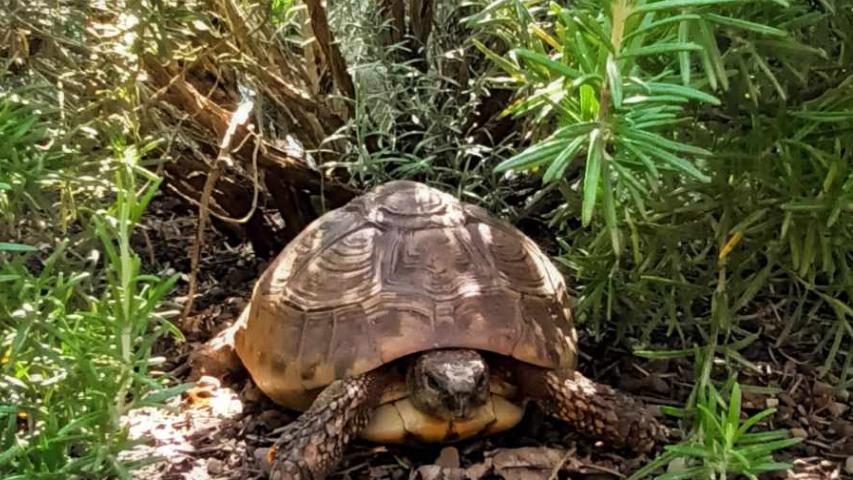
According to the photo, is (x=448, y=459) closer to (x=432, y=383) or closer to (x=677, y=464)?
(x=432, y=383)

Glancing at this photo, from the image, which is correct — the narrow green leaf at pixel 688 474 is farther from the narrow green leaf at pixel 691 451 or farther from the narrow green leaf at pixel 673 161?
the narrow green leaf at pixel 673 161

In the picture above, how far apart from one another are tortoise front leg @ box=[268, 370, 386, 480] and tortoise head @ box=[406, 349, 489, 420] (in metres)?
0.09

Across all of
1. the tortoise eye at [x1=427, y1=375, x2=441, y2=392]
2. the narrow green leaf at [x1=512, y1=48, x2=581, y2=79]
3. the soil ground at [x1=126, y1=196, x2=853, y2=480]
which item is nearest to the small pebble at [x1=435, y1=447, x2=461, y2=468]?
the soil ground at [x1=126, y1=196, x2=853, y2=480]

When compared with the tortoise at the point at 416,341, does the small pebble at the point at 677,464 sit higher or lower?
lower

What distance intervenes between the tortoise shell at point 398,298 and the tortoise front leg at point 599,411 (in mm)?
53

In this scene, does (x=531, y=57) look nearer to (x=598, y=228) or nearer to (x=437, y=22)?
(x=598, y=228)

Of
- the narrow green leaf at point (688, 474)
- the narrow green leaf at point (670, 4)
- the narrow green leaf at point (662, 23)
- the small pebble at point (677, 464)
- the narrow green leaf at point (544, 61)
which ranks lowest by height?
the small pebble at point (677, 464)

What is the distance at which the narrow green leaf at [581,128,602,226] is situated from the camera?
103cm

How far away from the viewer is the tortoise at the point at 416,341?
64.2 inches

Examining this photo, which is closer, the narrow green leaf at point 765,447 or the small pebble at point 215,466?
the narrow green leaf at point 765,447

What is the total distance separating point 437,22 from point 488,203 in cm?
46

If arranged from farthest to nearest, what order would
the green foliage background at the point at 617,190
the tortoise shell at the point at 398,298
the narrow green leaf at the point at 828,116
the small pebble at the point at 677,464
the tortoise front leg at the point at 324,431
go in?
the tortoise shell at the point at 398,298
the tortoise front leg at the point at 324,431
the small pebble at the point at 677,464
the narrow green leaf at the point at 828,116
the green foliage background at the point at 617,190

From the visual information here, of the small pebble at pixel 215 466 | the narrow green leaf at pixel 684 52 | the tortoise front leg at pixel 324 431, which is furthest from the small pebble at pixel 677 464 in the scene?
the small pebble at pixel 215 466

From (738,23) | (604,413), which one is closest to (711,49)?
(738,23)
